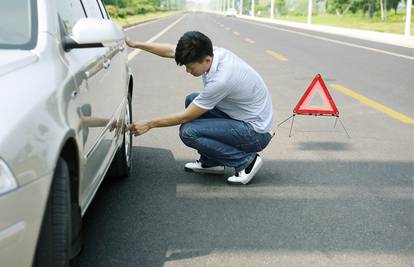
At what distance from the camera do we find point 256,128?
486 cm

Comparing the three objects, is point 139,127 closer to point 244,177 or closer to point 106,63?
point 106,63

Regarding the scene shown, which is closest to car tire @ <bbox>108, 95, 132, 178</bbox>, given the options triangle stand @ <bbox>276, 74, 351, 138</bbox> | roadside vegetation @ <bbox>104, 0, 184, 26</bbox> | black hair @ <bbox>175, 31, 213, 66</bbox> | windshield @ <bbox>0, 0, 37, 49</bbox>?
black hair @ <bbox>175, 31, 213, 66</bbox>

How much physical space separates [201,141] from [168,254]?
5.01 ft

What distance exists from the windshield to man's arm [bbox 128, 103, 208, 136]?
154 cm

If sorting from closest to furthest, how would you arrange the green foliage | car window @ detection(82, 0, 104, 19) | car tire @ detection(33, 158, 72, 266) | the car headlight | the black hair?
the car headlight
car tire @ detection(33, 158, 72, 266)
the black hair
car window @ detection(82, 0, 104, 19)
the green foliage

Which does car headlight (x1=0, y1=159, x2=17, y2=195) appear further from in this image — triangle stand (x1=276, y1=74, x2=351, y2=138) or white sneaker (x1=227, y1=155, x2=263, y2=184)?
triangle stand (x1=276, y1=74, x2=351, y2=138)

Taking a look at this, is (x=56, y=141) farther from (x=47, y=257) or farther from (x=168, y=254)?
(x=168, y=254)

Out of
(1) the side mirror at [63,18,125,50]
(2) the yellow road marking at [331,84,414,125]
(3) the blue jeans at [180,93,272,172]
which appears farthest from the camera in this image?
(2) the yellow road marking at [331,84,414,125]

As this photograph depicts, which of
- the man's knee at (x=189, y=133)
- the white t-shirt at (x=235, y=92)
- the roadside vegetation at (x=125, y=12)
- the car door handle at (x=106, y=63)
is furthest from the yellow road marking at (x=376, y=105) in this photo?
the roadside vegetation at (x=125, y=12)

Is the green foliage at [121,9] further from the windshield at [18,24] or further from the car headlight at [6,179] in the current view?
the car headlight at [6,179]

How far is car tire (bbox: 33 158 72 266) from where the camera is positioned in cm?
241

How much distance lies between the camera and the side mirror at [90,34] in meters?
3.08

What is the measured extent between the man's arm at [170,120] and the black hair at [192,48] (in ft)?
1.37

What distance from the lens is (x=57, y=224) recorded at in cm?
249
